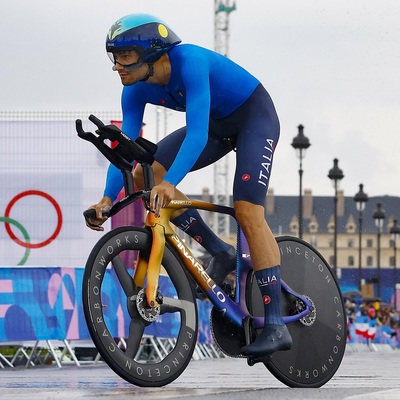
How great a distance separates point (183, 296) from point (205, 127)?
899mm

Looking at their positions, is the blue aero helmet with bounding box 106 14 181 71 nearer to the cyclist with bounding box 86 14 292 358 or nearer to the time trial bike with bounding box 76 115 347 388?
the cyclist with bounding box 86 14 292 358

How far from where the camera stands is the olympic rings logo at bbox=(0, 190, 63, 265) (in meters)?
27.5

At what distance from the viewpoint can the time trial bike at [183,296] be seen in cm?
619

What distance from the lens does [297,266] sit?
7.56 m

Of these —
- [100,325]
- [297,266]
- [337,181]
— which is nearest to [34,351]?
[297,266]

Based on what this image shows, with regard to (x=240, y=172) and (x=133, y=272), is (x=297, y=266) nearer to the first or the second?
(x=240, y=172)

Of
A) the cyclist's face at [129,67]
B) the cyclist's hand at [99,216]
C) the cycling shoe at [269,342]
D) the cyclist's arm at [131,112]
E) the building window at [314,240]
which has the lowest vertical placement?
the building window at [314,240]

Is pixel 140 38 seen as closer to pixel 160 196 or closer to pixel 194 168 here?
pixel 160 196

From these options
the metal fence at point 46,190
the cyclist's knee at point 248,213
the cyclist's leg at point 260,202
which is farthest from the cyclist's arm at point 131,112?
the metal fence at point 46,190

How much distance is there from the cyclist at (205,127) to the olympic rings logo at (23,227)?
2040 centimetres

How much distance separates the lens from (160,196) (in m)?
6.26

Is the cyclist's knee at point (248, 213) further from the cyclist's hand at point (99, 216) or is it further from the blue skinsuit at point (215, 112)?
the cyclist's hand at point (99, 216)

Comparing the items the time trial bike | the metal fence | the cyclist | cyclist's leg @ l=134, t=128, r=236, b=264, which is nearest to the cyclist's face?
the cyclist

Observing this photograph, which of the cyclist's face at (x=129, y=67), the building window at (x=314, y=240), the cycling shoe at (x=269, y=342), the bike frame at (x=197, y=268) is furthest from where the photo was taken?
the building window at (x=314, y=240)
